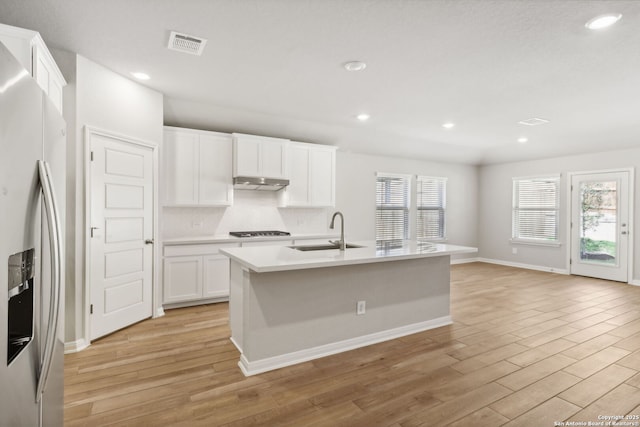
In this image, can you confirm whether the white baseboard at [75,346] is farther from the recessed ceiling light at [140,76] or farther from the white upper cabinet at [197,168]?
the recessed ceiling light at [140,76]

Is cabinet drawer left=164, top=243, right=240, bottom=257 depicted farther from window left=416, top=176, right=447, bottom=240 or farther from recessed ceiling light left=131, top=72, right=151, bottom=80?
window left=416, top=176, right=447, bottom=240

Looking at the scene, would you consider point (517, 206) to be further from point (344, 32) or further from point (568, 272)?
point (344, 32)

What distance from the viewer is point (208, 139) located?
15.2 ft

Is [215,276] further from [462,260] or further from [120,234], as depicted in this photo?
[462,260]

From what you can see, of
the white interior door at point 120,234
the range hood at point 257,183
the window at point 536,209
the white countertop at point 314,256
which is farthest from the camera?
the window at point 536,209

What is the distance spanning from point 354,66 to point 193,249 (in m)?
2.96

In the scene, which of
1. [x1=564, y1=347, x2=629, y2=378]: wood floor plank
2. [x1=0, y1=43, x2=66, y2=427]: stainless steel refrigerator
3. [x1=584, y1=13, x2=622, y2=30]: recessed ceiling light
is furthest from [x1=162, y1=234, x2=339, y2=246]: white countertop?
[x1=584, y1=13, x2=622, y2=30]: recessed ceiling light

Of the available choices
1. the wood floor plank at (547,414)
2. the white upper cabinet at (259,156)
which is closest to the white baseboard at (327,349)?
the wood floor plank at (547,414)

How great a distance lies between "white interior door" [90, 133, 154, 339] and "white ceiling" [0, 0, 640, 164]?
2.91 feet

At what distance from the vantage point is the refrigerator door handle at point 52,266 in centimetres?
111

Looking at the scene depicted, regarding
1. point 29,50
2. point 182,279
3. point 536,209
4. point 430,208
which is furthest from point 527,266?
point 29,50

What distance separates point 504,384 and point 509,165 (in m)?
6.64

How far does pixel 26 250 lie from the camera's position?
1050 mm

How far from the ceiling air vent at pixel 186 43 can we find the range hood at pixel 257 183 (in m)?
2.03
